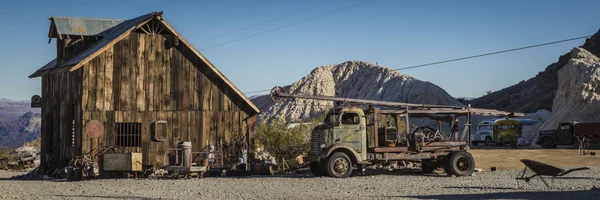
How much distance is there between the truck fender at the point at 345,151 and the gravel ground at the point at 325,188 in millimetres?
775

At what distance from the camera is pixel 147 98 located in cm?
2881

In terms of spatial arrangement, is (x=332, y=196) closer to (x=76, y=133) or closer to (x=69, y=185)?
(x=69, y=185)

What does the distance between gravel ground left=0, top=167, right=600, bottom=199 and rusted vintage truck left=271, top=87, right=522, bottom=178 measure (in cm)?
66

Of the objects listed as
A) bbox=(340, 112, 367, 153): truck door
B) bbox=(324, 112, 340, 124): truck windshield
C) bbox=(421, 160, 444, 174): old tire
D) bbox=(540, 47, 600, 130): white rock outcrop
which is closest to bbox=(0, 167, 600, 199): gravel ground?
bbox=(421, 160, 444, 174): old tire

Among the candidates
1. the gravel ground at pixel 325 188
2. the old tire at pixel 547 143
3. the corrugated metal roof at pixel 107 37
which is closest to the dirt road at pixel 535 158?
the gravel ground at pixel 325 188

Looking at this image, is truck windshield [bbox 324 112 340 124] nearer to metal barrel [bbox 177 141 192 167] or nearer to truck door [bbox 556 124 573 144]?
metal barrel [bbox 177 141 192 167]

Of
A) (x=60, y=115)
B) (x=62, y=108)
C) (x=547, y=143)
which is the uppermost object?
(x=62, y=108)

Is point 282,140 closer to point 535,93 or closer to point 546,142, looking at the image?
point 546,142

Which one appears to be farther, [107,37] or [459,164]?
[107,37]

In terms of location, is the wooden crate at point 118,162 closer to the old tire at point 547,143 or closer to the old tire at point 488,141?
the old tire at point 547,143

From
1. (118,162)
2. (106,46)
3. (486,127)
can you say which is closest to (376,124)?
(118,162)

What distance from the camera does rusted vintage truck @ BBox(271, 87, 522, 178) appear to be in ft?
81.5

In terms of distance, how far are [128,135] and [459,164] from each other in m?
13.0

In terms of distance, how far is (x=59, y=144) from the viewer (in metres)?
30.3
